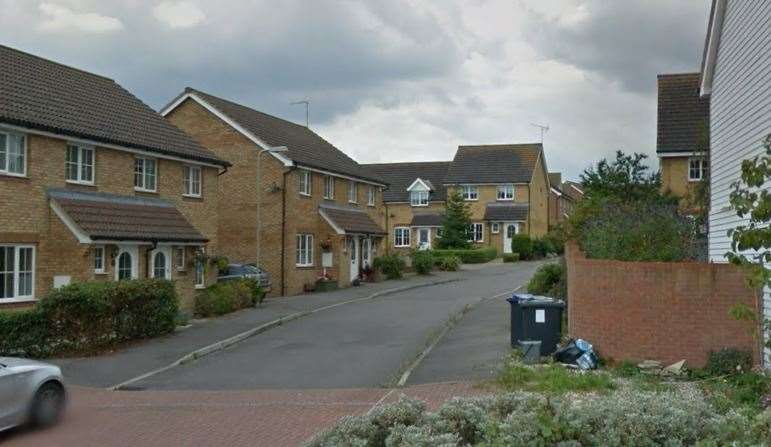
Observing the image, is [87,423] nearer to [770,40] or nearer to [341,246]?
[770,40]

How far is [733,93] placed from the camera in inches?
648

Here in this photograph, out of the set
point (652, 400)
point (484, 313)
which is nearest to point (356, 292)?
point (484, 313)

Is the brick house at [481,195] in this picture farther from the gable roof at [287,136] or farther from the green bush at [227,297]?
the green bush at [227,297]

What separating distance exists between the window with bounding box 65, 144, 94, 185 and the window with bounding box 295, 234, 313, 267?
41.4 feet

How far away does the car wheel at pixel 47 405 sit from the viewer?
11227 millimetres

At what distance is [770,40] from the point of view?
14.1 m

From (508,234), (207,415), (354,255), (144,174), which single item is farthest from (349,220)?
(508,234)

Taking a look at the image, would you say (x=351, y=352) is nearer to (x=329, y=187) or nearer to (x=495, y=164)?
(x=329, y=187)

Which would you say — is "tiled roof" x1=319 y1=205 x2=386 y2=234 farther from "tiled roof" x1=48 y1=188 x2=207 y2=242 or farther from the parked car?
"tiled roof" x1=48 y1=188 x2=207 y2=242

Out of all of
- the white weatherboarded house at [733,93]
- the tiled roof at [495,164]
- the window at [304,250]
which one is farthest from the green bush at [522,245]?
the white weatherboarded house at [733,93]

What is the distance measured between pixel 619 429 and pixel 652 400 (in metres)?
0.78

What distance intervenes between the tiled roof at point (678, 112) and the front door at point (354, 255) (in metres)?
14.4

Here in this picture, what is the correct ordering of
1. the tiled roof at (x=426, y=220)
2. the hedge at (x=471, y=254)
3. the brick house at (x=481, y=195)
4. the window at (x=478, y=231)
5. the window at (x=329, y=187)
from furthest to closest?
the tiled roof at (x=426, y=220) < the window at (x=478, y=231) < the brick house at (x=481, y=195) < the hedge at (x=471, y=254) < the window at (x=329, y=187)

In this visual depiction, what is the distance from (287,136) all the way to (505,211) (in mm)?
28837
